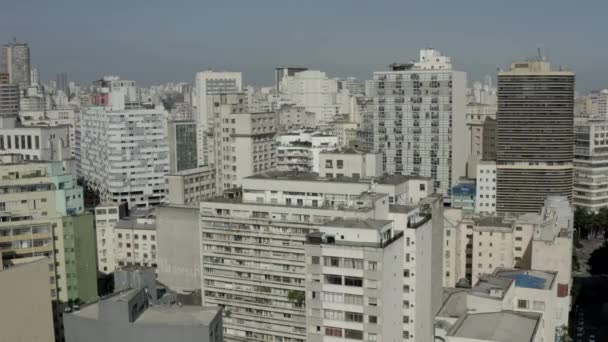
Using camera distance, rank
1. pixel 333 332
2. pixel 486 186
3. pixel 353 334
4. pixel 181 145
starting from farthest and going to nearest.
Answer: pixel 181 145 → pixel 486 186 → pixel 333 332 → pixel 353 334

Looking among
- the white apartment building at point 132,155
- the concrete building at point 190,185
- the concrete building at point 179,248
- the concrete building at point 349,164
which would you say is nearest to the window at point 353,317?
the concrete building at point 349,164

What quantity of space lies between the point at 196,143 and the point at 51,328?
37.6 m

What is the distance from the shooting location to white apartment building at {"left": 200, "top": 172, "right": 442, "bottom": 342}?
75.6ft

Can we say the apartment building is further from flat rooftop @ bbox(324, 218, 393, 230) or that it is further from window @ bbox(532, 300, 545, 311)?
window @ bbox(532, 300, 545, 311)

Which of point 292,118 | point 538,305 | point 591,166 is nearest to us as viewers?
point 538,305

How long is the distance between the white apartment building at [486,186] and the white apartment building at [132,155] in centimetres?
2238

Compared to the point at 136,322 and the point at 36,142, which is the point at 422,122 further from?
the point at 136,322

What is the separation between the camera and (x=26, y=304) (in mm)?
19344

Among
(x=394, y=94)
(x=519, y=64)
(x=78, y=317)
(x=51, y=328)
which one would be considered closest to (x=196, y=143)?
(x=394, y=94)

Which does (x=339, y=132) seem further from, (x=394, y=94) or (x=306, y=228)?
(x=306, y=228)

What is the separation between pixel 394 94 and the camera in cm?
4844

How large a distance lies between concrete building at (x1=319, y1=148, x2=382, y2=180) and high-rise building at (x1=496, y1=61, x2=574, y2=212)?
69.1 feet

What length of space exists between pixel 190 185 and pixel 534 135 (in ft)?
75.5

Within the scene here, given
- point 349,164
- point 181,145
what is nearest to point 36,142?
point 181,145
